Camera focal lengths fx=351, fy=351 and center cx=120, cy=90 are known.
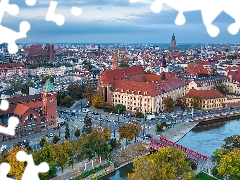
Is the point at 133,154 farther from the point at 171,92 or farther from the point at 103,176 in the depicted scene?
the point at 171,92

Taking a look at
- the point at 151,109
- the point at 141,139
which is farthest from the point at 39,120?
the point at 151,109

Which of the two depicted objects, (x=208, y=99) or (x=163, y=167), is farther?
(x=208, y=99)

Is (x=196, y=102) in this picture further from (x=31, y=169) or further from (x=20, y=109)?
(x=31, y=169)

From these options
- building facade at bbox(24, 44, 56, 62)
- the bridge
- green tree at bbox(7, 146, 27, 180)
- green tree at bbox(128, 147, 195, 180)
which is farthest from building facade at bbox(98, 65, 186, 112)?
building facade at bbox(24, 44, 56, 62)

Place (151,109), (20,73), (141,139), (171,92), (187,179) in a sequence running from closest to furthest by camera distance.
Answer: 1. (187,179)
2. (141,139)
3. (151,109)
4. (171,92)
5. (20,73)

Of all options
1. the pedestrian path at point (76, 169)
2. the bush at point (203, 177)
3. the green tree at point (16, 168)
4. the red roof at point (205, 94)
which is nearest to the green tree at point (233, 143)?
the bush at point (203, 177)

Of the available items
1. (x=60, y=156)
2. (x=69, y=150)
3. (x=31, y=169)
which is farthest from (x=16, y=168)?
(x=31, y=169)
